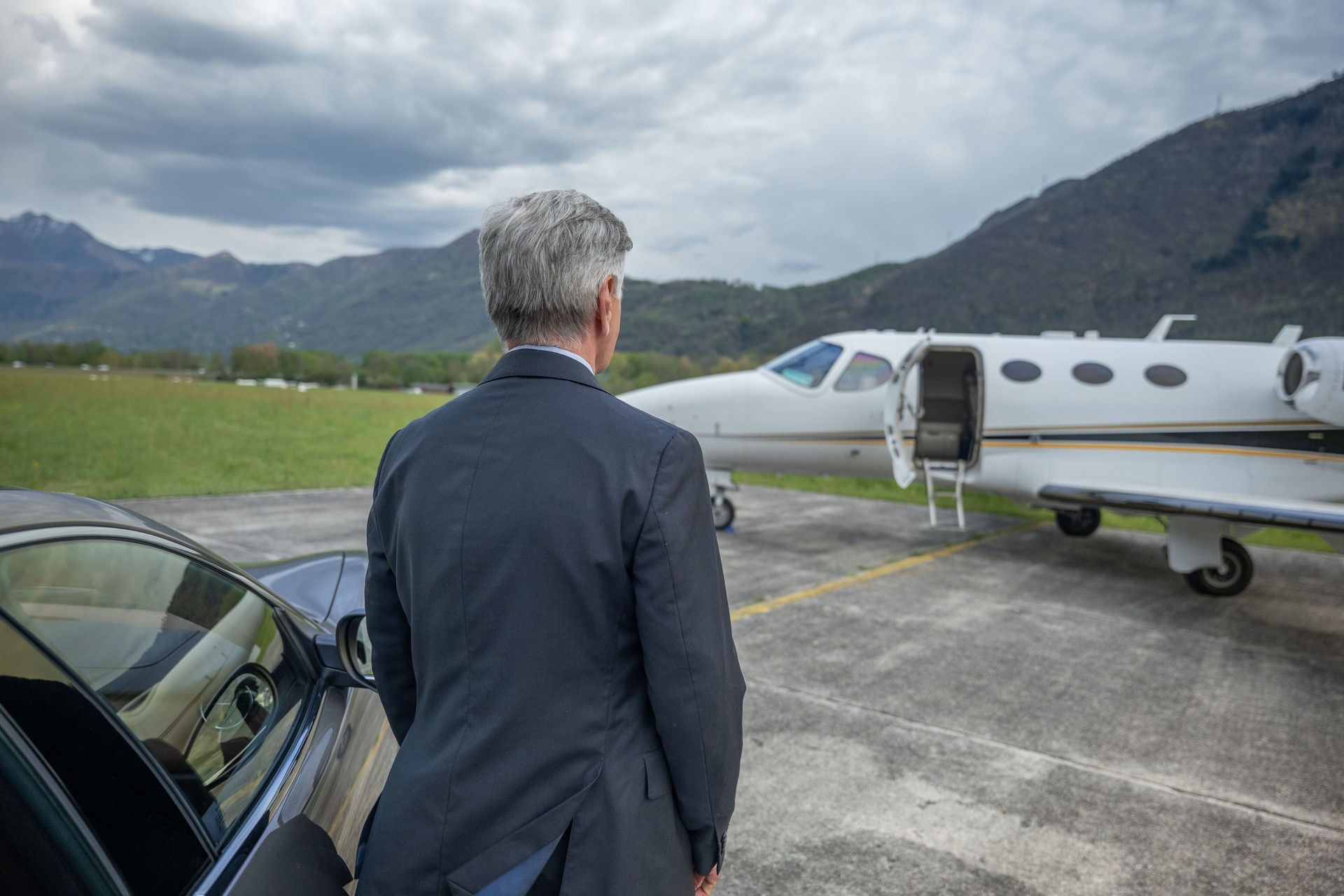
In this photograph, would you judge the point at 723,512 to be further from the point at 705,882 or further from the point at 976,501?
the point at 705,882

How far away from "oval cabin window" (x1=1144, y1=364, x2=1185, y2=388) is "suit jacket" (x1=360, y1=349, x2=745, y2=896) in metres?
9.25

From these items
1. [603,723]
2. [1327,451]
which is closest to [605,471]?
[603,723]

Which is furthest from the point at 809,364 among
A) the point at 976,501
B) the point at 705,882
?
the point at 705,882

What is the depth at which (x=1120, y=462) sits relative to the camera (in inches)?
344

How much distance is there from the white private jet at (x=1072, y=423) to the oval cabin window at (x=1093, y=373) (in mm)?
16

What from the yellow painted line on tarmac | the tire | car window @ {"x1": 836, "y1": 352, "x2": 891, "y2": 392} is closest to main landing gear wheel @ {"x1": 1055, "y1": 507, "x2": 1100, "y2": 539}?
the yellow painted line on tarmac

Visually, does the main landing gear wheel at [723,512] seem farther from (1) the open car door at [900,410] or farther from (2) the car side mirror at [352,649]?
(2) the car side mirror at [352,649]

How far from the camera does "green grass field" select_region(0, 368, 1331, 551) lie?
1216cm

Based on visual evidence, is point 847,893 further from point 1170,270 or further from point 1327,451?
point 1170,270

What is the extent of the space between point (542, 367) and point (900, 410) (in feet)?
26.7

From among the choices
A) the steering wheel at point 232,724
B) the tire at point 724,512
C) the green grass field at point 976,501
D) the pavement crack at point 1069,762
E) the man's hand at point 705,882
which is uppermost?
the steering wheel at point 232,724

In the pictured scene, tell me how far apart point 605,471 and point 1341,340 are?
31.2ft

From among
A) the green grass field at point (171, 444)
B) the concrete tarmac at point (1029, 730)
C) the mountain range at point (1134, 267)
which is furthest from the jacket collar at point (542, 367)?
the mountain range at point (1134, 267)

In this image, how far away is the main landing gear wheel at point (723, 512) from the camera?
9758 millimetres
